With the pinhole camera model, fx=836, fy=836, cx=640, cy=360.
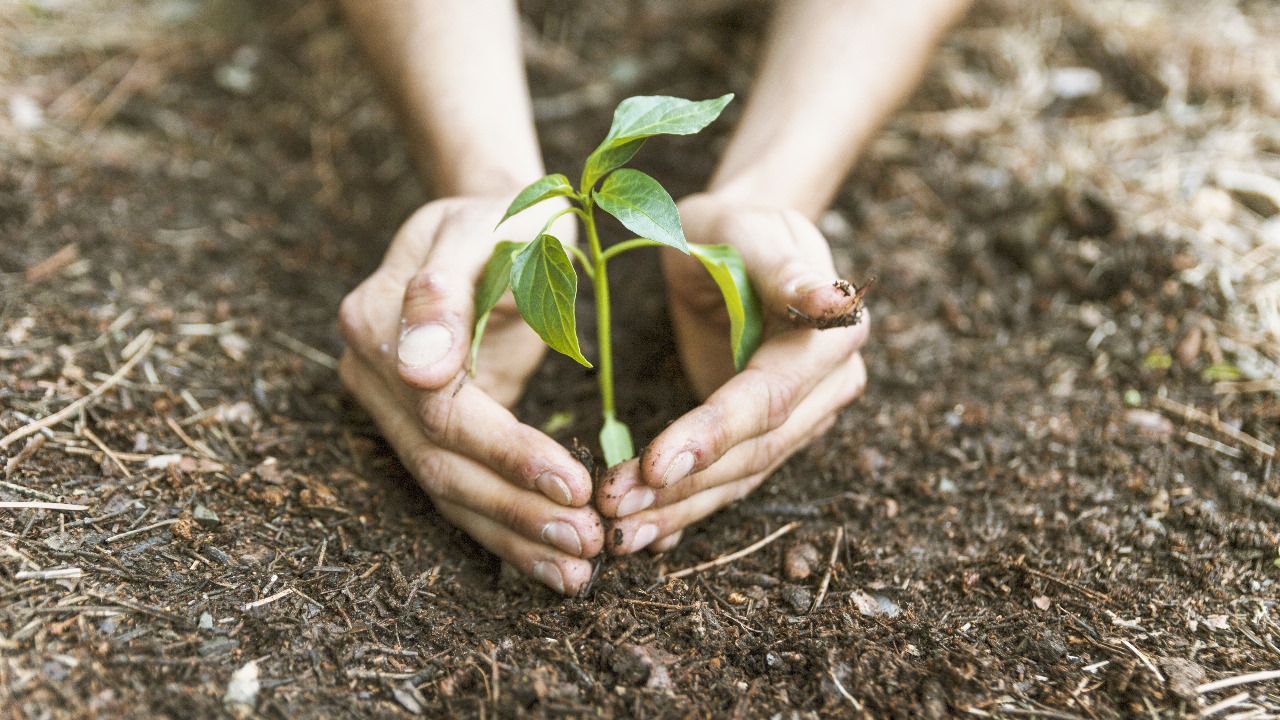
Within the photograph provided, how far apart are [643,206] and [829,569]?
960mm

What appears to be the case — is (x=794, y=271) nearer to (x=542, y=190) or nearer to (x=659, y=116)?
(x=659, y=116)

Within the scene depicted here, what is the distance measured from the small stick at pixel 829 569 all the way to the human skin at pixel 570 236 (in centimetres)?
22

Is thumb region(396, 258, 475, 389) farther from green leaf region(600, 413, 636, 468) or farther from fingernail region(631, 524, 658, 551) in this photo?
fingernail region(631, 524, 658, 551)

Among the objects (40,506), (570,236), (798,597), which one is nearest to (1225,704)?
(798,597)

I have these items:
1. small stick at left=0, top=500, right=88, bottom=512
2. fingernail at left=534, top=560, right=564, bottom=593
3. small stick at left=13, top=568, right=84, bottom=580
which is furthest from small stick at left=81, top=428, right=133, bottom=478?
fingernail at left=534, top=560, right=564, bottom=593

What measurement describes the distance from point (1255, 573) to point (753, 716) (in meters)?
1.25

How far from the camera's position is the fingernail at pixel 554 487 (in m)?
1.71

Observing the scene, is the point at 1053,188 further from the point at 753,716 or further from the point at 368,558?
the point at 368,558

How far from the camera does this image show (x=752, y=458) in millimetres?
1937

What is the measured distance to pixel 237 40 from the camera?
3785mm

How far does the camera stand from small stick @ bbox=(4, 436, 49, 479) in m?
1.83

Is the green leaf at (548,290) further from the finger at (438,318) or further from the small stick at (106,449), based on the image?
the small stick at (106,449)

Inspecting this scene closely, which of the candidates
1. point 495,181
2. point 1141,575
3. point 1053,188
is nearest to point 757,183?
point 495,181

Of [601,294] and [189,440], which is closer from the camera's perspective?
[601,294]
